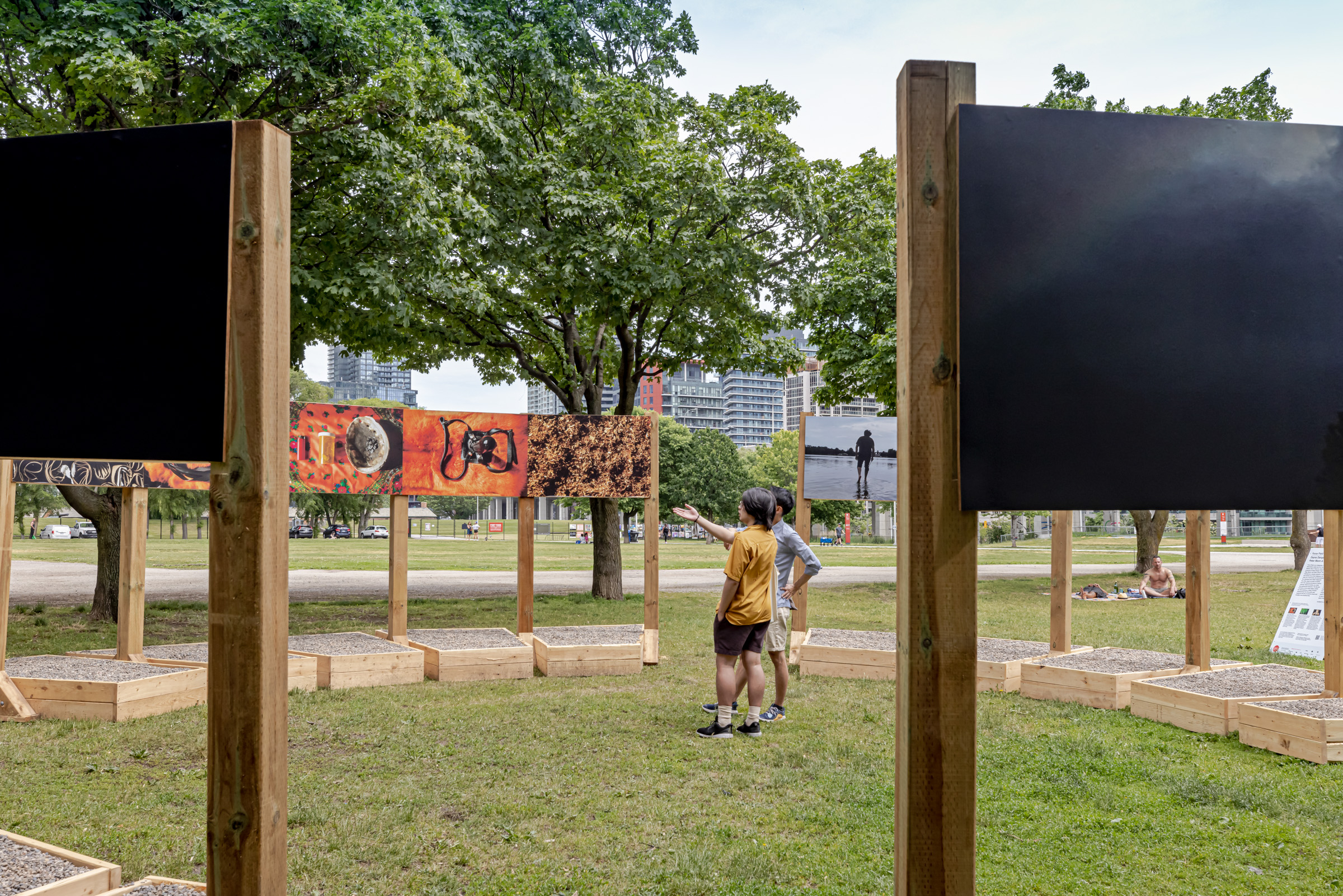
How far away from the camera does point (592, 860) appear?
4.32 metres

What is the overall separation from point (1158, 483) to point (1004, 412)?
50 centimetres

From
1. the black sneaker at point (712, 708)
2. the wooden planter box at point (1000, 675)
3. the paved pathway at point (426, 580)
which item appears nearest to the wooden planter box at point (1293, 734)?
the wooden planter box at point (1000, 675)

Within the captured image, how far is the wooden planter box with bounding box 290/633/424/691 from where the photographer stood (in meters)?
8.48

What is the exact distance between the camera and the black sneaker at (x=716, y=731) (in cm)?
673

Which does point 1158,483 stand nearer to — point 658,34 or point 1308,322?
point 1308,322

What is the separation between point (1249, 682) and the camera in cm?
794

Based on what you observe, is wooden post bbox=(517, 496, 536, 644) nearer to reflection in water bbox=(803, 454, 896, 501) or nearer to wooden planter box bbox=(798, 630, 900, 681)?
wooden planter box bbox=(798, 630, 900, 681)

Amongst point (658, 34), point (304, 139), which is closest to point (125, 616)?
point (304, 139)

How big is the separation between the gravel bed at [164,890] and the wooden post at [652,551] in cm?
693

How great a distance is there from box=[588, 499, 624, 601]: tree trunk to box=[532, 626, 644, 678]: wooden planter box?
6682 mm

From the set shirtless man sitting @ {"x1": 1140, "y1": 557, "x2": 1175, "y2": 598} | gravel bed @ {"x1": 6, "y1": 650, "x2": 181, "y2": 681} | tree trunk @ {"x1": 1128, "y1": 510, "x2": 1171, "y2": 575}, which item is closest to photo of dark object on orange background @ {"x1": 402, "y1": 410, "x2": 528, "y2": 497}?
gravel bed @ {"x1": 6, "y1": 650, "x2": 181, "y2": 681}

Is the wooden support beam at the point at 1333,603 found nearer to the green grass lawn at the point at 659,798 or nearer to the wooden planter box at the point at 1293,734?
the wooden planter box at the point at 1293,734

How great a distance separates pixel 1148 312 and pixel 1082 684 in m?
6.93

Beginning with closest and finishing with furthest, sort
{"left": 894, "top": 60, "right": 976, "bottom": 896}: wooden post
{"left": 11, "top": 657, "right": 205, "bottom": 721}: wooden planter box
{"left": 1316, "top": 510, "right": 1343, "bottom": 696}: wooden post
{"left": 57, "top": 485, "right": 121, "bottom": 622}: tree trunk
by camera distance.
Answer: {"left": 894, "top": 60, "right": 976, "bottom": 896}: wooden post → {"left": 11, "top": 657, "right": 205, "bottom": 721}: wooden planter box → {"left": 1316, "top": 510, "right": 1343, "bottom": 696}: wooden post → {"left": 57, "top": 485, "right": 121, "bottom": 622}: tree trunk
